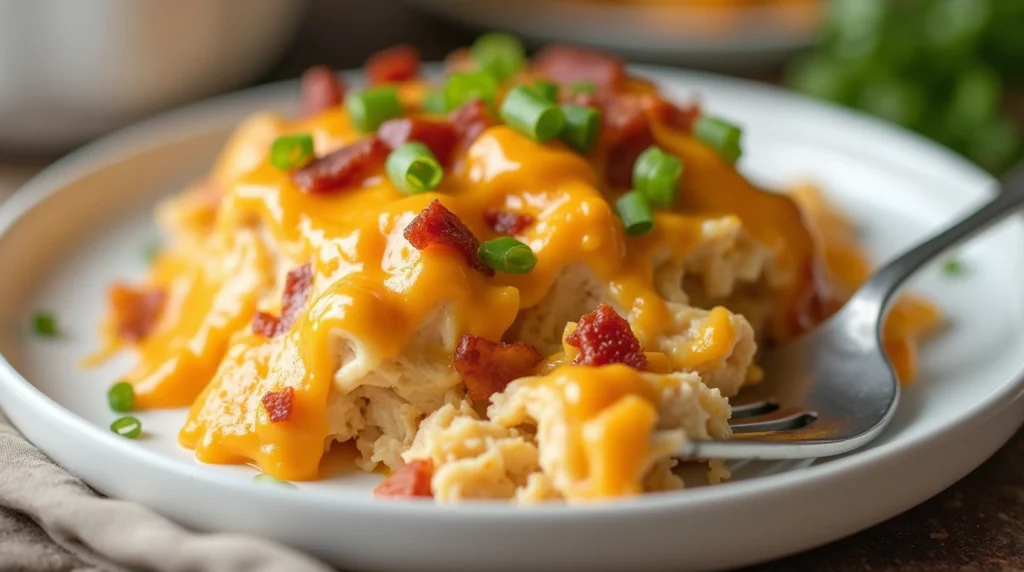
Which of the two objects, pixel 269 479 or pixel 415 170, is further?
pixel 415 170

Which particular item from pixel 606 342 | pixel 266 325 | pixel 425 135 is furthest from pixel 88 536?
pixel 425 135

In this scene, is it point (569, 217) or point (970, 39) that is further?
point (970, 39)

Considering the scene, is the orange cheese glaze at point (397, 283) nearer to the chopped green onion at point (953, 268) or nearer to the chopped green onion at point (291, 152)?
the chopped green onion at point (291, 152)

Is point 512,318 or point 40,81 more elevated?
point 512,318

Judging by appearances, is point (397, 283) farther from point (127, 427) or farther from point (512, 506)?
point (127, 427)

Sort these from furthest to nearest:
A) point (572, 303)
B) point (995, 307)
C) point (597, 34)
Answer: point (597, 34), point (995, 307), point (572, 303)

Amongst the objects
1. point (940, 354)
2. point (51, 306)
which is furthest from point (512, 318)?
point (51, 306)

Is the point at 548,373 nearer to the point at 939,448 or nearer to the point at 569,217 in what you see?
the point at 569,217
